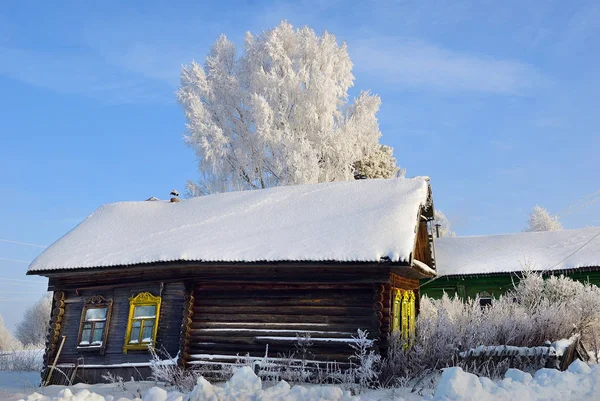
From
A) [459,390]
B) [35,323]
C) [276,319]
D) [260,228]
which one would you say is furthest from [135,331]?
[35,323]

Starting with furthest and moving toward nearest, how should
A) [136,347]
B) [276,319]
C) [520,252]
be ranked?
[520,252] < [136,347] < [276,319]

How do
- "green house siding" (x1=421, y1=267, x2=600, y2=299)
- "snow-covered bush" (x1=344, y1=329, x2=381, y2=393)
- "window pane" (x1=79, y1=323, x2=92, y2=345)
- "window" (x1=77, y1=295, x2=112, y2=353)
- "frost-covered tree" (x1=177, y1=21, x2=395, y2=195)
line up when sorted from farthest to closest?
1. "frost-covered tree" (x1=177, y1=21, x2=395, y2=195)
2. "green house siding" (x1=421, y1=267, x2=600, y2=299)
3. "window pane" (x1=79, y1=323, x2=92, y2=345)
4. "window" (x1=77, y1=295, x2=112, y2=353)
5. "snow-covered bush" (x1=344, y1=329, x2=381, y2=393)

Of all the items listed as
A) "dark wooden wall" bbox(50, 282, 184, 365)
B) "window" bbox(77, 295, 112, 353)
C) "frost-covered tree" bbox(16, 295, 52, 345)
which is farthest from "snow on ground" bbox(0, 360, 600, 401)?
"frost-covered tree" bbox(16, 295, 52, 345)

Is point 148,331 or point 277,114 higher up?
point 277,114

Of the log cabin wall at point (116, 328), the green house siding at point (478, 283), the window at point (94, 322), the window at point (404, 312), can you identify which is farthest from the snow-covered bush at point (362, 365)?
the green house siding at point (478, 283)

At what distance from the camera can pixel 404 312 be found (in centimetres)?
1537

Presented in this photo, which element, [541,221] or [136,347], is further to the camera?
[541,221]

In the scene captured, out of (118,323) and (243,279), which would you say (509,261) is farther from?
(118,323)

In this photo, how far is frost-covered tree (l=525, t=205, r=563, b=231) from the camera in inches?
1647

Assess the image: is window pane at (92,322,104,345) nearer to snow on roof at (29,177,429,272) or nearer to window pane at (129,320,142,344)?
window pane at (129,320,142,344)

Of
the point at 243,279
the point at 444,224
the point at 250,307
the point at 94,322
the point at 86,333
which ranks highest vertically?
the point at 444,224

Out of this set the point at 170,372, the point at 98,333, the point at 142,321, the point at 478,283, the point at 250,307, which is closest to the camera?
the point at 170,372

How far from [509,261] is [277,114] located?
11.3m

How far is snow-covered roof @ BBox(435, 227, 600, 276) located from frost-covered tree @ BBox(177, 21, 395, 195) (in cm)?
579
